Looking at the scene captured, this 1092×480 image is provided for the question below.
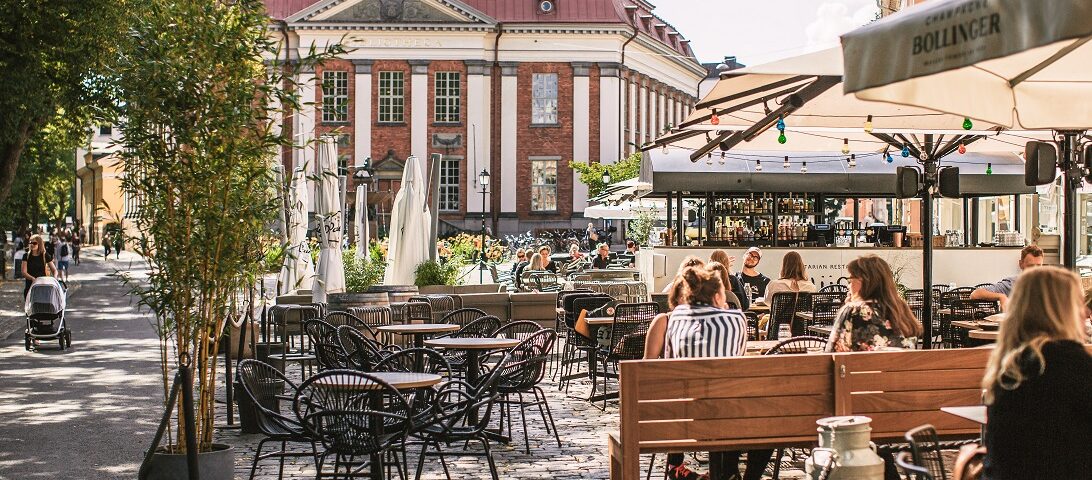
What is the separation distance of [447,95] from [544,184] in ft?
20.1

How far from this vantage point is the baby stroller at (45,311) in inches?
807

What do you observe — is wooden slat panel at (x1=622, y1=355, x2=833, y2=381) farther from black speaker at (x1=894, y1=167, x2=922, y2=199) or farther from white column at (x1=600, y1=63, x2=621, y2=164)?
white column at (x1=600, y1=63, x2=621, y2=164)

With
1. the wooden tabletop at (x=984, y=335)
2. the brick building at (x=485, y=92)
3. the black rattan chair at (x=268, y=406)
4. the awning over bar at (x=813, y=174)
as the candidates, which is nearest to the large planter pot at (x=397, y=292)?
the awning over bar at (x=813, y=174)

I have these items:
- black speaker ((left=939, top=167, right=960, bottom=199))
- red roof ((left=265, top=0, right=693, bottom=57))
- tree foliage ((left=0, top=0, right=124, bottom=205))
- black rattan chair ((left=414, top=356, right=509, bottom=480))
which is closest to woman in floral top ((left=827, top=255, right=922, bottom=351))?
black rattan chair ((left=414, top=356, right=509, bottom=480))

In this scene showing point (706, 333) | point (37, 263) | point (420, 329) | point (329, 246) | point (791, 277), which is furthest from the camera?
point (37, 263)

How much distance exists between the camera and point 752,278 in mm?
16500

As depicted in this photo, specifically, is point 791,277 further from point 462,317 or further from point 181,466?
point 181,466

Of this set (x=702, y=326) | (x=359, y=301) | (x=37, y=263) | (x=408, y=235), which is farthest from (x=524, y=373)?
(x=37, y=263)

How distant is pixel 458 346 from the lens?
10.8 m

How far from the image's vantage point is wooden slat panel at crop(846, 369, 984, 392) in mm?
7410

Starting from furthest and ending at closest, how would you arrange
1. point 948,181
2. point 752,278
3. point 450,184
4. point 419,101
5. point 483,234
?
point 450,184, point 419,101, point 483,234, point 752,278, point 948,181

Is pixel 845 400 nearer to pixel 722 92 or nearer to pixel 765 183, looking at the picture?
pixel 722 92

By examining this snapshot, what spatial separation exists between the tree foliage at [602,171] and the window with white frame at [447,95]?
6069mm

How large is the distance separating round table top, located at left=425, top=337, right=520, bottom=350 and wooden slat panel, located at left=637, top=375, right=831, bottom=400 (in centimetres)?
366
